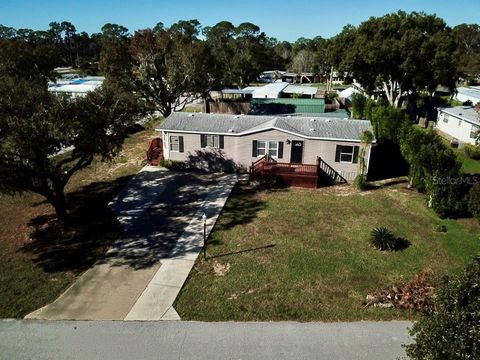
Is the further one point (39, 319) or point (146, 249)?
point (146, 249)

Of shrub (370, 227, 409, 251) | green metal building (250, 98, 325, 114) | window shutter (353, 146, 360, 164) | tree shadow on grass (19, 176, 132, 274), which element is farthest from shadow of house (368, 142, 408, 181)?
tree shadow on grass (19, 176, 132, 274)

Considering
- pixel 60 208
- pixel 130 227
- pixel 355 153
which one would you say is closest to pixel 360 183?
pixel 355 153

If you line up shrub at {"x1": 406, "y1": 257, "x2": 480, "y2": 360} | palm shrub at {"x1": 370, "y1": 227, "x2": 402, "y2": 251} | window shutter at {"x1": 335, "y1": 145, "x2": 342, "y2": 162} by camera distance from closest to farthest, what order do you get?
shrub at {"x1": 406, "y1": 257, "x2": 480, "y2": 360} < palm shrub at {"x1": 370, "y1": 227, "x2": 402, "y2": 251} < window shutter at {"x1": 335, "y1": 145, "x2": 342, "y2": 162}

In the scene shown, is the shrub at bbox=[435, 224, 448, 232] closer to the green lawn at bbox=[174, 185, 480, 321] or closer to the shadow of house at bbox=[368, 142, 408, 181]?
the green lawn at bbox=[174, 185, 480, 321]

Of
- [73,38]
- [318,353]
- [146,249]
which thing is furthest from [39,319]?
[73,38]

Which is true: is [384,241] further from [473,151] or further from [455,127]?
[455,127]

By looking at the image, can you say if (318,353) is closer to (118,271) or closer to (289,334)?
(289,334)
